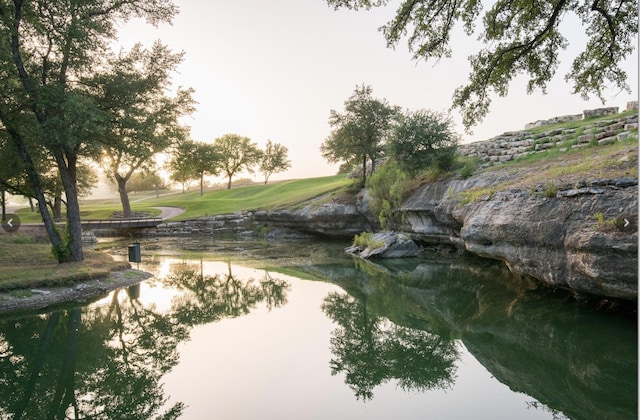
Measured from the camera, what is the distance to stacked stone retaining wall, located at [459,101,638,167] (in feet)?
57.1

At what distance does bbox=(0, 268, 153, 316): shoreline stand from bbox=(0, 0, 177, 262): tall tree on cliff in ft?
8.58

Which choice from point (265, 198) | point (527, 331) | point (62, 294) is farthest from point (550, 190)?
point (265, 198)

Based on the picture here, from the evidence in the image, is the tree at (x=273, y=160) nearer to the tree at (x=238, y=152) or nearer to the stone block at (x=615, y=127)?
the tree at (x=238, y=152)

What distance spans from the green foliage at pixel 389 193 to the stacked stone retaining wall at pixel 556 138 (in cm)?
470

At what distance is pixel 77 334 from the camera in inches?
398

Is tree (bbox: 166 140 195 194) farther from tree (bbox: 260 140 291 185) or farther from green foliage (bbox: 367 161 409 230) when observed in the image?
tree (bbox: 260 140 291 185)

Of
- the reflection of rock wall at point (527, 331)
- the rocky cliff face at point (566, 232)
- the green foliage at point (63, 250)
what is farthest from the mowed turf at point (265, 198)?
the rocky cliff face at point (566, 232)

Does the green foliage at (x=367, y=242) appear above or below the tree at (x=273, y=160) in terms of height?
below

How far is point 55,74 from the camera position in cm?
1627

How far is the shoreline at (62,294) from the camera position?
12.3m

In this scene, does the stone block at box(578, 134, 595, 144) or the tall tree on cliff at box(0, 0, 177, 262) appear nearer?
the tall tree on cliff at box(0, 0, 177, 262)

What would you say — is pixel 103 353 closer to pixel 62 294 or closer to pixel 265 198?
pixel 62 294

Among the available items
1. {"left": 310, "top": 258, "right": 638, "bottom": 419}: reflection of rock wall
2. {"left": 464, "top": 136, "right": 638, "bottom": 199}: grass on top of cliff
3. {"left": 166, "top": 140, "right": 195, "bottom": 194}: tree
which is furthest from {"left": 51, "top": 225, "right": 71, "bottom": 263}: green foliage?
{"left": 464, "top": 136, "right": 638, "bottom": 199}: grass on top of cliff

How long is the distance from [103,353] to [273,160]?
69931 mm
